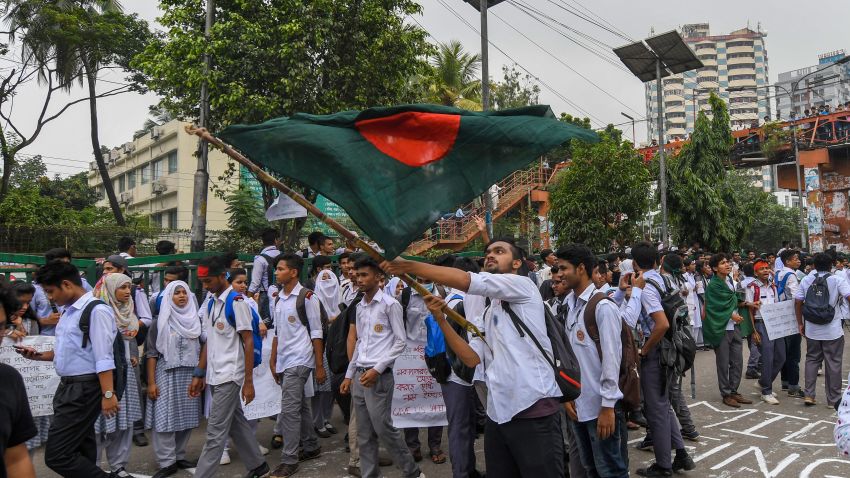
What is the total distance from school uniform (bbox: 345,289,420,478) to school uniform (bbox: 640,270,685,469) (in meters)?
1.98

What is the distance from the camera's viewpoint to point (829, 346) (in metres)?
7.69

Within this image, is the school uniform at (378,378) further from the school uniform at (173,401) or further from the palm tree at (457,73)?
the palm tree at (457,73)

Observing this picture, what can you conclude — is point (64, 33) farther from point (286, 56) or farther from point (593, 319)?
point (593, 319)

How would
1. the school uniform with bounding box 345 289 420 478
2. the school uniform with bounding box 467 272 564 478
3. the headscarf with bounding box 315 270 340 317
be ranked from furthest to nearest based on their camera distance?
the headscarf with bounding box 315 270 340 317 < the school uniform with bounding box 345 289 420 478 < the school uniform with bounding box 467 272 564 478

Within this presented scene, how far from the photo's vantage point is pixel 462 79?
2608 centimetres

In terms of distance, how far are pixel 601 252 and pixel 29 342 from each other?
13315 millimetres

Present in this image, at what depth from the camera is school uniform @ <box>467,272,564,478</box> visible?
3373 mm

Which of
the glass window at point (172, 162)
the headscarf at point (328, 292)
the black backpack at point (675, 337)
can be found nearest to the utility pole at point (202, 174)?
the headscarf at point (328, 292)

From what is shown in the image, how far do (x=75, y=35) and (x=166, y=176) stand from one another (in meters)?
17.4

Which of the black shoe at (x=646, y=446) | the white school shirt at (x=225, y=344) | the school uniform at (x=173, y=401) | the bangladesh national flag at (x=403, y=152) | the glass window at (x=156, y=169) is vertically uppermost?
the glass window at (x=156, y=169)

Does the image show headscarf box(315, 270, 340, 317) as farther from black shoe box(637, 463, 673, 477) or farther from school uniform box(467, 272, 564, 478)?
school uniform box(467, 272, 564, 478)

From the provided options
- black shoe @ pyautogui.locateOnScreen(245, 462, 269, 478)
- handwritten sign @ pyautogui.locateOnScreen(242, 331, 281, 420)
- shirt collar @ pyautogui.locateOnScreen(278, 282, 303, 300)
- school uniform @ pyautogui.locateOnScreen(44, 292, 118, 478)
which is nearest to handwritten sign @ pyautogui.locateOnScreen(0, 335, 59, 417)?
school uniform @ pyautogui.locateOnScreen(44, 292, 118, 478)

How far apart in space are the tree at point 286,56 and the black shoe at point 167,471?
22.1 feet

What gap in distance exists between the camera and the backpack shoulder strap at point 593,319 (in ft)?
14.0
